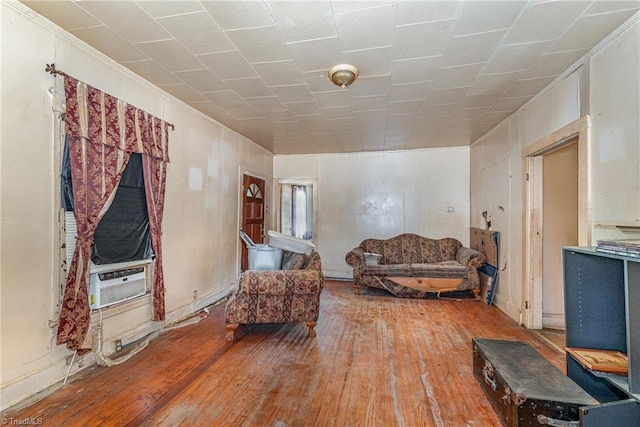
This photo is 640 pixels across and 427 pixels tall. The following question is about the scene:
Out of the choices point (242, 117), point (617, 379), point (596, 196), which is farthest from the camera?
point (242, 117)

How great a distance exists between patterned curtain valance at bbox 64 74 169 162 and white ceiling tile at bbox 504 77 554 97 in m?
3.63

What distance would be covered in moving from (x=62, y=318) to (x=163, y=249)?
114cm

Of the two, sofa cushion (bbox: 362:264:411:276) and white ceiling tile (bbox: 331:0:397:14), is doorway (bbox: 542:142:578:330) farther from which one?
white ceiling tile (bbox: 331:0:397:14)

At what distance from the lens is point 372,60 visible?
2.41 metres

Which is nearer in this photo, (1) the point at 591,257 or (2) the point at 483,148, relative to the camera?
(1) the point at 591,257

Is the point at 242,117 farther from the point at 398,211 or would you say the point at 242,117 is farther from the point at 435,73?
the point at 398,211

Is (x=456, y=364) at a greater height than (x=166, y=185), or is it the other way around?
(x=166, y=185)

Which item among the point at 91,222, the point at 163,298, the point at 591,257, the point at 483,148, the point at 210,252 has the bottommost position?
the point at 163,298

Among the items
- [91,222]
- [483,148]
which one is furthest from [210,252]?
[483,148]

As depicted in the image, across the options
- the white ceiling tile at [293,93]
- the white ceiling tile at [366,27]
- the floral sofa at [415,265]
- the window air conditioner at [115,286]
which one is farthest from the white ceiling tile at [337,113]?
the window air conditioner at [115,286]

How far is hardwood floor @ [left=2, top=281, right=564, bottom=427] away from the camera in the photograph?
5.90 ft

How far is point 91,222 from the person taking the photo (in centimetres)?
224

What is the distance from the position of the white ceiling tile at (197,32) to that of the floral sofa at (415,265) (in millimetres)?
3607

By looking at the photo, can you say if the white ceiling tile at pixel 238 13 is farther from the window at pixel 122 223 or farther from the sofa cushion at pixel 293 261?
the sofa cushion at pixel 293 261
